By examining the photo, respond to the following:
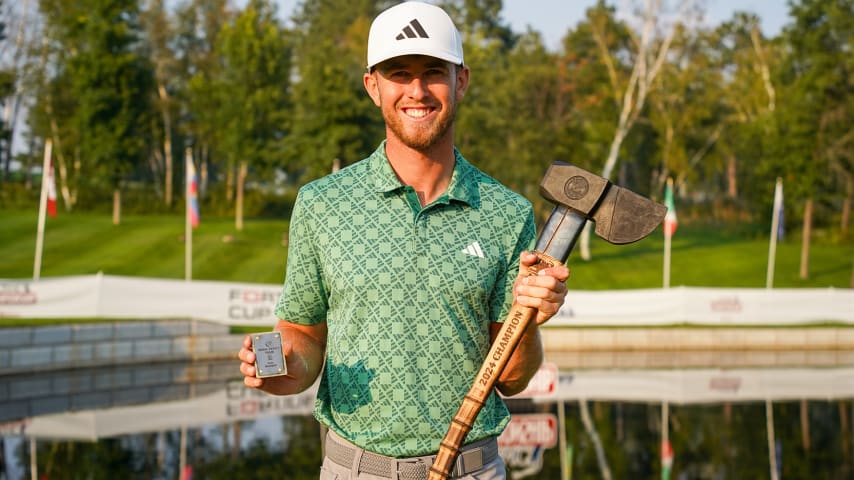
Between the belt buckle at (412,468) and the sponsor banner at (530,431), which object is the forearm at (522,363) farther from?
the sponsor banner at (530,431)

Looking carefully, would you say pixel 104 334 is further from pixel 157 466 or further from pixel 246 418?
pixel 157 466

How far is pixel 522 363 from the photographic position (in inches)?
114

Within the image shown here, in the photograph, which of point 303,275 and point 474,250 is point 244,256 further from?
point 474,250

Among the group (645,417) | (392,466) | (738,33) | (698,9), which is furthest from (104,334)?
Answer: (738,33)

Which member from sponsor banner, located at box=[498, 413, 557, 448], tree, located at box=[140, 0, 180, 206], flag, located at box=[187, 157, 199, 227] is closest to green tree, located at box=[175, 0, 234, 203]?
tree, located at box=[140, 0, 180, 206]

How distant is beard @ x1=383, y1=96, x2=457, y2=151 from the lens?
2.86 meters

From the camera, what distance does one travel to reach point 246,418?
12.3 meters

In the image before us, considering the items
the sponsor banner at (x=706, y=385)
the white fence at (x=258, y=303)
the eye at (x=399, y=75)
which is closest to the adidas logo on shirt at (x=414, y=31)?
the eye at (x=399, y=75)

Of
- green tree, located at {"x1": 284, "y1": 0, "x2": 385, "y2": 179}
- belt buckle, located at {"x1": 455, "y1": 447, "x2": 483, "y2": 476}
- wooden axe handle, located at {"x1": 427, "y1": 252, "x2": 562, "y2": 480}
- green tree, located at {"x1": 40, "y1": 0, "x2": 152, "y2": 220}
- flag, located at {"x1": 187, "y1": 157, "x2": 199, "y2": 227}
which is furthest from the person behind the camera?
green tree, located at {"x1": 40, "y1": 0, "x2": 152, "y2": 220}

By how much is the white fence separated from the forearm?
606 inches

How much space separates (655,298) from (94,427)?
11577 mm

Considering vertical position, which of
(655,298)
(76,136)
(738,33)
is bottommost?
(655,298)

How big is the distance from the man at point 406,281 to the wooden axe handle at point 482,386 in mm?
117

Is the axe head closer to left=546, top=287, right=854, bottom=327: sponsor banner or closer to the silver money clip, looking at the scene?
the silver money clip
